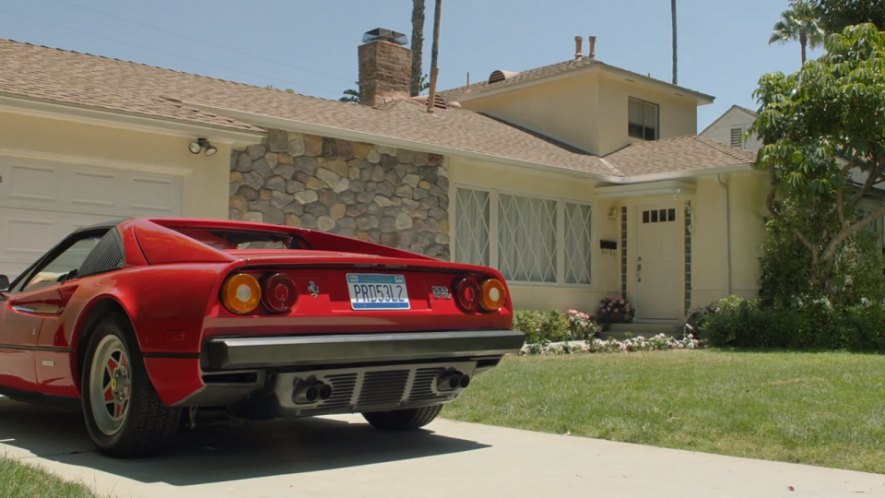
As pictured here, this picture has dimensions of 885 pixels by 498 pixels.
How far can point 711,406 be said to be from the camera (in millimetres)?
6535

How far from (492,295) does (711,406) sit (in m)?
2.17

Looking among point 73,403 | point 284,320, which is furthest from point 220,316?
point 73,403

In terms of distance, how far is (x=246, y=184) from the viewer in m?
Answer: 12.3

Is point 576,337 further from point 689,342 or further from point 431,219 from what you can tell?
point 431,219

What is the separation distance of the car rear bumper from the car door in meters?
1.48

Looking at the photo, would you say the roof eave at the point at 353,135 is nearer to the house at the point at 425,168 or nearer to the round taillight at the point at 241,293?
the house at the point at 425,168

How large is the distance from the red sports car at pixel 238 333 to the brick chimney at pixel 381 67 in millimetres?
12685

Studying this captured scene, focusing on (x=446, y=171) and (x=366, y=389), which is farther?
(x=446, y=171)

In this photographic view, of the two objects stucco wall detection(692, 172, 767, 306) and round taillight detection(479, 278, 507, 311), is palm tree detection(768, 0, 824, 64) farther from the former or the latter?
round taillight detection(479, 278, 507, 311)

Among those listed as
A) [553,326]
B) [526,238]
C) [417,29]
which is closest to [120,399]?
[553,326]

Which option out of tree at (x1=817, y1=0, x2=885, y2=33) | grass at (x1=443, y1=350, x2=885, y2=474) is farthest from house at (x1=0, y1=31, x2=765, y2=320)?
grass at (x1=443, y1=350, x2=885, y2=474)

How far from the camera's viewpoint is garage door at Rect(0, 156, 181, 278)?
10102 mm

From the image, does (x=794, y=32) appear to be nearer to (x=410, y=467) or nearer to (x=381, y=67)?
(x=381, y=67)

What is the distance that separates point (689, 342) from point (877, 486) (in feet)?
34.2
